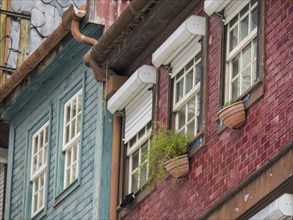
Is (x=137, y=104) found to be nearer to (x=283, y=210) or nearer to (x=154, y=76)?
(x=154, y=76)

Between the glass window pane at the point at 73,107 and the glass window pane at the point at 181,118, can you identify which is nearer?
the glass window pane at the point at 181,118

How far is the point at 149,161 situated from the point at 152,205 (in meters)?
Answer: 0.90

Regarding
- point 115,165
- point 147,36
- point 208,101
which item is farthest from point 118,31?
point 208,101

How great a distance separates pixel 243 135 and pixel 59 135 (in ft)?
23.8

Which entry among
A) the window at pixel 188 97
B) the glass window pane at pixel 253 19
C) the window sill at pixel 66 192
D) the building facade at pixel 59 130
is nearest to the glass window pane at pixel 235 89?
the glass window pane at pixel 253 19

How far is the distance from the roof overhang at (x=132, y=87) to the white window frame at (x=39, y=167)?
308 cm

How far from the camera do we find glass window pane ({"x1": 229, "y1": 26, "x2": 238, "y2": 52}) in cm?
2097

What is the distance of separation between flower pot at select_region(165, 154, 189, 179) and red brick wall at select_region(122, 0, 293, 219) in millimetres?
101

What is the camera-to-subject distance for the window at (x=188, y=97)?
71.7ft

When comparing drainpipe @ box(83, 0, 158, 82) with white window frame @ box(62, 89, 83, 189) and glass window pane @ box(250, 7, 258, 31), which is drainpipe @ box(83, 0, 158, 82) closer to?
white window frame @ box(62, 89, 83, 189)

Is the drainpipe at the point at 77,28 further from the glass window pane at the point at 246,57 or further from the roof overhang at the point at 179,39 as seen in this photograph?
the glass window pane at the point at 246,57

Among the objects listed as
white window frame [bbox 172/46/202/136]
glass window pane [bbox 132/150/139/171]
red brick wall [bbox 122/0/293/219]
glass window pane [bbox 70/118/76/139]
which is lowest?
red brick wall [bbox 122/0/293/219]

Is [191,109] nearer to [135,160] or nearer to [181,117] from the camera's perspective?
[181,117]

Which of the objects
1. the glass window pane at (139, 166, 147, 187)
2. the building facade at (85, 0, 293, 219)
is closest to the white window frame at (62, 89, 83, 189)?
the building facade at (85, 0, 293, 219)
